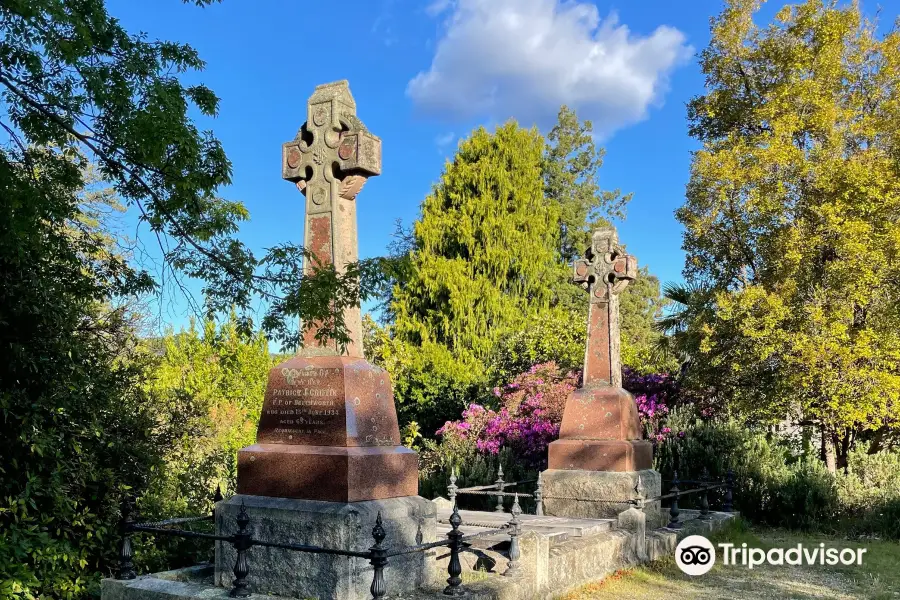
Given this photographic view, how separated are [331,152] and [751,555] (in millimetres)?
7810

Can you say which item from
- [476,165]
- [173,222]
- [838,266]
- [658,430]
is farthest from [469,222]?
[173,222]

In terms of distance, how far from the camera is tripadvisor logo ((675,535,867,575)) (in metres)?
10.3

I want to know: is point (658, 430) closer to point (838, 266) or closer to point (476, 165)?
point (838, 266)

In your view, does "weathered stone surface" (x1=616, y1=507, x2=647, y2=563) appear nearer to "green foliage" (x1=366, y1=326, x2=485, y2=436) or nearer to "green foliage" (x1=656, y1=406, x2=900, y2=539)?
"green foliage" (x1=656, y1=406, x2=900, y2=539)

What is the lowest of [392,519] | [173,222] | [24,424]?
[392,519]

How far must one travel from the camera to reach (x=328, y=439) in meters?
6.64

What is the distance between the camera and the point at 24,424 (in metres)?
7.56

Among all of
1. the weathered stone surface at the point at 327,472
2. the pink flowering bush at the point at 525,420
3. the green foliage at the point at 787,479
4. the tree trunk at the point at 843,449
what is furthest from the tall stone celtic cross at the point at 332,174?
the tree trunk at the point at 843,449

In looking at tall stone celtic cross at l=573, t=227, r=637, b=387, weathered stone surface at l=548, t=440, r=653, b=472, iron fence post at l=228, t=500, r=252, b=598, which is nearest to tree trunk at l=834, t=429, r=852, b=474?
weathered stone surface at l=548, t=440, r=653, b=472

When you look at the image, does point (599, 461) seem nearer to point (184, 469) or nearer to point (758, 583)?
point (758, 583)

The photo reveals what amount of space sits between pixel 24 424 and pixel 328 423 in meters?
3.15

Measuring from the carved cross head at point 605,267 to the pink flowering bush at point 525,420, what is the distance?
5102 millimetres

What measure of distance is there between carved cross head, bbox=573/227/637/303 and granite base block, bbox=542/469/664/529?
2.62m

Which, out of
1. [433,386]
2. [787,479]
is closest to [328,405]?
[787,479]
